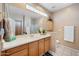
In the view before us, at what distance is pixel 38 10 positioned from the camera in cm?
124

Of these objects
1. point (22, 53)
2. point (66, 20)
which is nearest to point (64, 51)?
point (66, 20)

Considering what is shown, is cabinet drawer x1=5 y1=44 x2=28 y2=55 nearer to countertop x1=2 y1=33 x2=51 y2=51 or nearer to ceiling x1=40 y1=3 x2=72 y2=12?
countertop x1=2 y1=33 x2=51 y2=51

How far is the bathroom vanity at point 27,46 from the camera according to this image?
1.03 meters

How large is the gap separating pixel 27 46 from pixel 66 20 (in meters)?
0.66

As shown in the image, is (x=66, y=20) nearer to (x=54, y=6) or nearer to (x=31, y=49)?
(x=54, y=6)

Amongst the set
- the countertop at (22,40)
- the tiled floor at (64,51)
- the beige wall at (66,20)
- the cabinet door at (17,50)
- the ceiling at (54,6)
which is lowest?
the tiled floor at (64,51)

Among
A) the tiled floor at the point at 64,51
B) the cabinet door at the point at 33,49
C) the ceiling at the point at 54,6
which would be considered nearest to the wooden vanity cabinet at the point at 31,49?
the cabinet door at the point at 33,49

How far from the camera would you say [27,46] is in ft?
3.97

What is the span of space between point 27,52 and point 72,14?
815 mm

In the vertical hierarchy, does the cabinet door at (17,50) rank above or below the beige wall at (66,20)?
below

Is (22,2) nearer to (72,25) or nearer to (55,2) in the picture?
(55,2)

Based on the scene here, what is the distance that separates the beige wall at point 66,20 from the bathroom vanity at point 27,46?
20 centimetres

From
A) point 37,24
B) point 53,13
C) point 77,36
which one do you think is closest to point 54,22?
point 53,13

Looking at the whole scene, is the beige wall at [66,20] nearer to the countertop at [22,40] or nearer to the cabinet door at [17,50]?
the countertop at [22,40]
